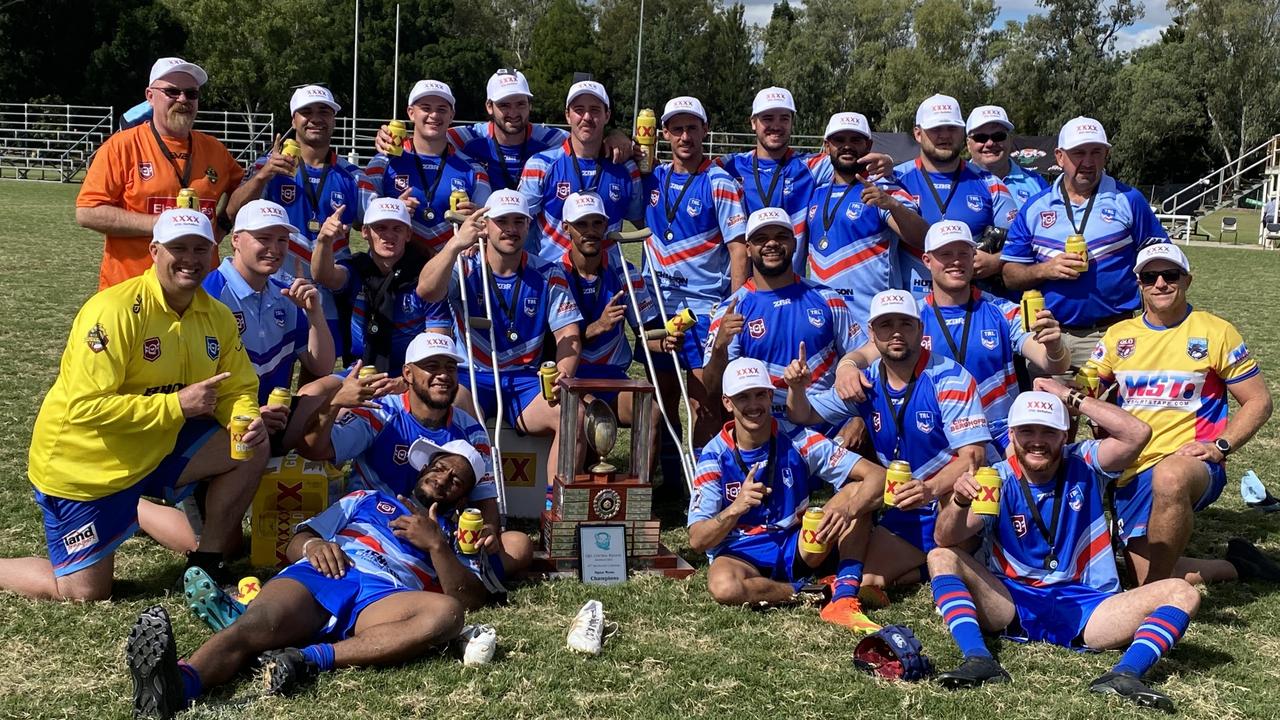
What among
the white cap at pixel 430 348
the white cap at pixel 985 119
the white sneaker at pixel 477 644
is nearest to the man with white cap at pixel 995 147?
the white cap at pixel 985 119

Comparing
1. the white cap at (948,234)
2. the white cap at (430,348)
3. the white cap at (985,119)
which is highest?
the white cap at (985,119)

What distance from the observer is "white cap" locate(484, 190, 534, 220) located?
25.4 feet

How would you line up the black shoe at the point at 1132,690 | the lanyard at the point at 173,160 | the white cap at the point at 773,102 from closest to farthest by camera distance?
the black shoe at the point at 1132,690, the lanyard at the point at 173,160, the white cap at the point at 773,102

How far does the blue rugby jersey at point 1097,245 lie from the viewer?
7625 millimetres

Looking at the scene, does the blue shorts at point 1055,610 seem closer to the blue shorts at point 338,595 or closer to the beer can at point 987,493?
the beer can at point 987,493

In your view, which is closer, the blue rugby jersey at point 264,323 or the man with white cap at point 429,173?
the blue rugby jersey at point 264,323

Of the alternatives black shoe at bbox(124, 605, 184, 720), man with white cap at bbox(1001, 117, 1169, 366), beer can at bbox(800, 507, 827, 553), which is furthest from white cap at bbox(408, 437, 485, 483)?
man with white cap at bbox(1001, 117, 1169, 366)

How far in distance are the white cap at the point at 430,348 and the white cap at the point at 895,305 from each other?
7.70 feet

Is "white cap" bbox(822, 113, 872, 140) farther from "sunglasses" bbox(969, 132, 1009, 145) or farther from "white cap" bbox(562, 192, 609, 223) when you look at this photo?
"white cap" bbox(562, 192, 609, 223)

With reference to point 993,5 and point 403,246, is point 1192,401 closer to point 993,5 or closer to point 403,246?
point 403,246

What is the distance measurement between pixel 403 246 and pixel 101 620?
10.7 ft

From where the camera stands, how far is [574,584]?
22.2 ft

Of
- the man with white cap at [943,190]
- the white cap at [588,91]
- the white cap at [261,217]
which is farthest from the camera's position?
the white cap at [588,91]

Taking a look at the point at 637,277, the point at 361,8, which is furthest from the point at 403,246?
the point at 361,8
